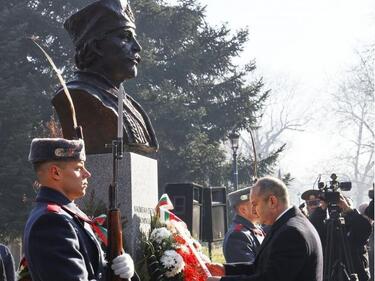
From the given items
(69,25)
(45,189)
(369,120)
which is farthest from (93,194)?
(369,120)

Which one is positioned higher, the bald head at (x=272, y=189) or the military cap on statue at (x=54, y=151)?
the military cap on statue at (x=54, y=151)

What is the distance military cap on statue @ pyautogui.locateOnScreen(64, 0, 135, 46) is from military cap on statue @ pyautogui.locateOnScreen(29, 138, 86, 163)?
300cm

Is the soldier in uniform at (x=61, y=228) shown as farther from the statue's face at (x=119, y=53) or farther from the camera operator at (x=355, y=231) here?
the camera operator at (x=355, y=231)

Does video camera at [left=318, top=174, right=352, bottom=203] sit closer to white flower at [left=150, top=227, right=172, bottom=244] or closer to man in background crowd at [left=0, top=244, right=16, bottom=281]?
white flower at [left=150, top=227, right=172, bottom=244]

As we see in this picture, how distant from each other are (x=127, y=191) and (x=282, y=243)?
1854 mm

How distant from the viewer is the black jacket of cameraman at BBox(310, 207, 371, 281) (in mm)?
11333

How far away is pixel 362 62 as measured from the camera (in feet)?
132

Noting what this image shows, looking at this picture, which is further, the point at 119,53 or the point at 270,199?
the point at 119,53

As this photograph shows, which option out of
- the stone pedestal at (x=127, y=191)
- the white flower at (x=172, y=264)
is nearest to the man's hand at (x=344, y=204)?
the stone pedestal at (x=127, y=191)

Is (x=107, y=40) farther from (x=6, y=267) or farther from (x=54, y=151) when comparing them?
(x=54, y=151)

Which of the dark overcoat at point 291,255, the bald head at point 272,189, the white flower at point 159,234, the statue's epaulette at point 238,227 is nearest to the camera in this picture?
the dark overcoat at point 291,255

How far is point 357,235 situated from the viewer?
1142 cm

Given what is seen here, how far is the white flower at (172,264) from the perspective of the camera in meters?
7.27

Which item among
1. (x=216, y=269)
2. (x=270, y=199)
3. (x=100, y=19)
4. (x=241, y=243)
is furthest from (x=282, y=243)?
(x=100, y=19)
